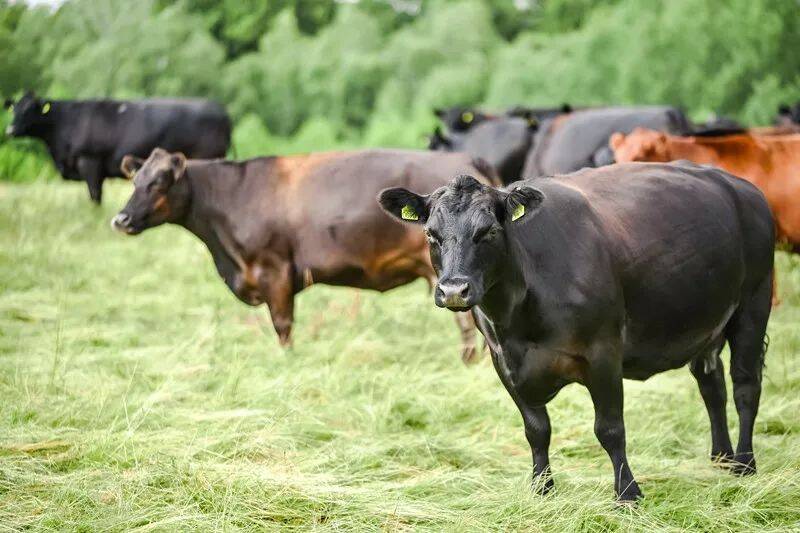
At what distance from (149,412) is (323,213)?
269 cm

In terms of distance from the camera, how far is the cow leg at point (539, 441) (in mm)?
4586

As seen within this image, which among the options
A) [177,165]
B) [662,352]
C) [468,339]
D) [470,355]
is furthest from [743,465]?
[177,165]

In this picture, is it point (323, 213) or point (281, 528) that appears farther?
point (323, 213)

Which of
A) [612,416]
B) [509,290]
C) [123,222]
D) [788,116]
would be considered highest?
[509,290]

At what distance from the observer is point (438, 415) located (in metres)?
6.07

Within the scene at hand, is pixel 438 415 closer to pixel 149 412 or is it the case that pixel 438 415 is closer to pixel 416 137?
pixel 149 412

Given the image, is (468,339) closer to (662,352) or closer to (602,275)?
(662,352)

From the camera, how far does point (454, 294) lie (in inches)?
150

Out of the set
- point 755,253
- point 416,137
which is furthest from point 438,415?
point 416,137

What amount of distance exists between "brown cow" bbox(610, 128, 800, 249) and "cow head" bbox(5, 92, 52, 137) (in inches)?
414

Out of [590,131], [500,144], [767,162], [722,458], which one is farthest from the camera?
[500,144]

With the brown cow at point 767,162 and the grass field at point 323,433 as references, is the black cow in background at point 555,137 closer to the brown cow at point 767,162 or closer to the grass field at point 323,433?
the brown cow at point 767,162

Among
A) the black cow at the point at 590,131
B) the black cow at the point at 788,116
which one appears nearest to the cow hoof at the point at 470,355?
the black cow at the point at 590,131

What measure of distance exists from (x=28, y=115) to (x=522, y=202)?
44.5 ft
